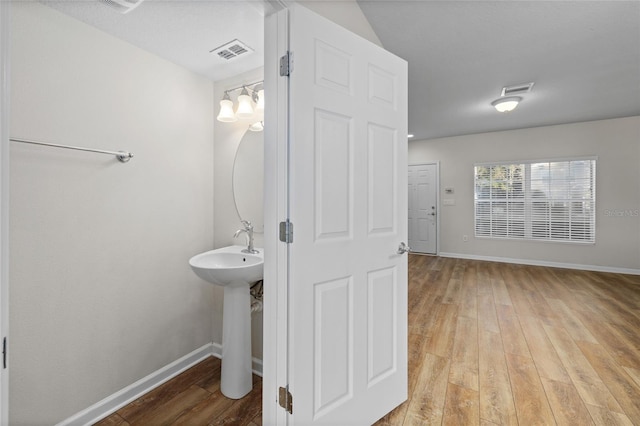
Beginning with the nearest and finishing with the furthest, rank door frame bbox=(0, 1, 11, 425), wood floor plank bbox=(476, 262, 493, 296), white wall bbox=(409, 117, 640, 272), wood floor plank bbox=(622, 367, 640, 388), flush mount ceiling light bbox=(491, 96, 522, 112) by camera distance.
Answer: door frame bbox=(0, 1, 11, 425)
wood floor plank bbox=(622, 367, 640, 388)
flush mount ceiling light bbox=(491, 96, 522, 112)
wood floor plank bbox=(476, 262, 493, 296)
white wall bbox=(409, 117, 640, 272)

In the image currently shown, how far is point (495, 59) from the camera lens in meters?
2.79

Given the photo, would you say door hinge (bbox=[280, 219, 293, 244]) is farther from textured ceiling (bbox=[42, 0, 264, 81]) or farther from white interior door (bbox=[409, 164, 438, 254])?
white interior door (bbox=[409, 164, 438, 254])

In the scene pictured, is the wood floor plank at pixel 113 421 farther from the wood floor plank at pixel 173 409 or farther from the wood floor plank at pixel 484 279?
the wood floor plank at pixel 484 279

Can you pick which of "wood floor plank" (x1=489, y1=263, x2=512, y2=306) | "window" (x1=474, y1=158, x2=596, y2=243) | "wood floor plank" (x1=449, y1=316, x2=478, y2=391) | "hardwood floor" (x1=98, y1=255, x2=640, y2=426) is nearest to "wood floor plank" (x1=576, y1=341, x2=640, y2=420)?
"hardwood floor" (x1=98, y1=255, x2=640, y2=426)

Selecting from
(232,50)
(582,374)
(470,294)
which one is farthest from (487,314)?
(232,50)

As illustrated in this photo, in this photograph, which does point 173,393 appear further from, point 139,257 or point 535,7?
point 535,7

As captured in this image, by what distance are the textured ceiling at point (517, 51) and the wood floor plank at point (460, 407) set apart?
2.54 meters

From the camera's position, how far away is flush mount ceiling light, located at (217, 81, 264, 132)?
199 cm

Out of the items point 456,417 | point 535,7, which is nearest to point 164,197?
point 456,417

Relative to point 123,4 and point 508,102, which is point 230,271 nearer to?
point 123,4

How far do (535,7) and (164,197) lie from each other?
2.89 m

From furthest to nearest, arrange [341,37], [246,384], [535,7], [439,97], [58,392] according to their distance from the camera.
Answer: [439,97], [535,7], [246,384], [58,392], [341,37]

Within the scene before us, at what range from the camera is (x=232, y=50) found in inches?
75.1

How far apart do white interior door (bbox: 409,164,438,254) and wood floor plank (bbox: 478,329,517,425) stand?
3996 millimetres
